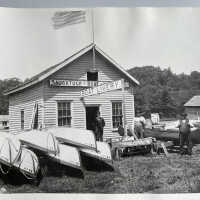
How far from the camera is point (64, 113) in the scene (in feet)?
18.9

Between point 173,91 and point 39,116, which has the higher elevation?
point 173,91

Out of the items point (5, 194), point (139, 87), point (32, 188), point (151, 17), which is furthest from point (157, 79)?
point (5, 194)

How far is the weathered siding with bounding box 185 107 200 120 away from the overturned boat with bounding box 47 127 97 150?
167 cm

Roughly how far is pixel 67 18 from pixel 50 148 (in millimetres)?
2171

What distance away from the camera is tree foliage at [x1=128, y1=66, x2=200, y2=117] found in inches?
228

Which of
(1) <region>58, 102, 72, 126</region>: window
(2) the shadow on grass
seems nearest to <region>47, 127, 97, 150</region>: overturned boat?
(1) <region>58, 102, 72, 126</region>: window

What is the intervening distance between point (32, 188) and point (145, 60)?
111 inches

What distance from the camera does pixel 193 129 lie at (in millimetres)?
5988

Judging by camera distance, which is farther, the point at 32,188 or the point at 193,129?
the point at 193,129

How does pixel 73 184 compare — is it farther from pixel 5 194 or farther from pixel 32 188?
pixel 5 194

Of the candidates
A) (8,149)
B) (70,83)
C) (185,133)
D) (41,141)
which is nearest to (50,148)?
(41,141)

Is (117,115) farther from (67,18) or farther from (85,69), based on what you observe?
(67,18)

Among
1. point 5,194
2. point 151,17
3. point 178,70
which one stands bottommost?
point 5,194

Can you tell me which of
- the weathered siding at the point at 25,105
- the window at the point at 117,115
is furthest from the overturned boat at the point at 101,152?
the weathered siding at the point at 25,105
